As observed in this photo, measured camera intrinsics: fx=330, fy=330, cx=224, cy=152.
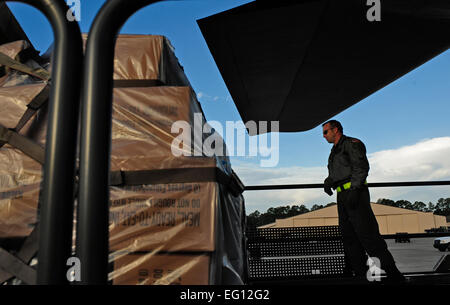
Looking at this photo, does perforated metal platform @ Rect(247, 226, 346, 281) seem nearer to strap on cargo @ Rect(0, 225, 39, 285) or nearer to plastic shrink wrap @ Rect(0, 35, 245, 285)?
plastic shrink wrap @ Rect(0, 35, 245, 285)

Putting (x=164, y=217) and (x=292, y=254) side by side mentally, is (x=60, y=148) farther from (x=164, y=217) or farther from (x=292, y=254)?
(x=292, y=254)

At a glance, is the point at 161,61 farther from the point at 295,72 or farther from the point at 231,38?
the point at 295,72

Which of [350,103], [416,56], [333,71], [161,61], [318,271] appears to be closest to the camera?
[161,61]

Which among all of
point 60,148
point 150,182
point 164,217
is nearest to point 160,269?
point 164,217

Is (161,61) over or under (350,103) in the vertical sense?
under

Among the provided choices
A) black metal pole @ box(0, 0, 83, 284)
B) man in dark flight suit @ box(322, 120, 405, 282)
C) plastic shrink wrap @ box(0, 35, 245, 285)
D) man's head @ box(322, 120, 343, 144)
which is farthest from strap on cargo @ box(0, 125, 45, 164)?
man's head @ box(322, 120, 343, 144)

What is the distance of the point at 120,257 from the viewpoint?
1223 mm

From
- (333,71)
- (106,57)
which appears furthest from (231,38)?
(106,57)

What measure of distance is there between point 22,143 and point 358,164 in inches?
98.7

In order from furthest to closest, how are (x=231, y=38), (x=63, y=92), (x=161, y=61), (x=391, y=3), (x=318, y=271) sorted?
(x=318, y=271) → (x=231, y=38) → (x=391, y=3) → (x=161, y=61) → (x=63, y=92)

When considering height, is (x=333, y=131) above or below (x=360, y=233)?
above

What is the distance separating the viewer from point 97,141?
0.69 m

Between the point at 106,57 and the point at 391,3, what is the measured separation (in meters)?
2.38

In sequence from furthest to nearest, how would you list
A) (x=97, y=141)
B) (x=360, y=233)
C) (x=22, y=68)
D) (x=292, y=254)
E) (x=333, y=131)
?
(x=333, y=131), (x=292, y=254), (x=360, y=233), (x=22, y=68), (x=97, y=141)
